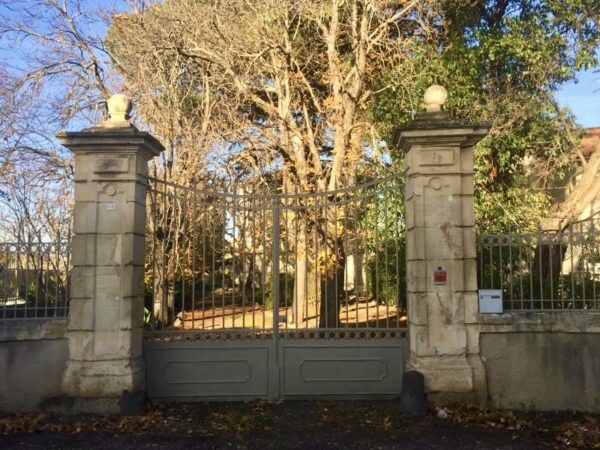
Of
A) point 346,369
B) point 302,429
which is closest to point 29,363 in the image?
point 302,429

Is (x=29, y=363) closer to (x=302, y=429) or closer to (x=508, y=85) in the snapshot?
(x=302, y=429)

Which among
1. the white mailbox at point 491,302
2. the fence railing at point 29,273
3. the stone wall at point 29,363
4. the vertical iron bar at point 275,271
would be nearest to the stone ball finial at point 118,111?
the fence railing at point 29,273

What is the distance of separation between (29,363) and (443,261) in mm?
4848

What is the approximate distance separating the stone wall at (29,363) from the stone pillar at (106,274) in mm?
167

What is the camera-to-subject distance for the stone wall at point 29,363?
605 centimetres

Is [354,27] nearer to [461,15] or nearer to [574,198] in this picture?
[461,15]

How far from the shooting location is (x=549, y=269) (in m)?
6.54

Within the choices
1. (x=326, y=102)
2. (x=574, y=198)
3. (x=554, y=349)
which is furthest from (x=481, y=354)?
(x=326, y=102)

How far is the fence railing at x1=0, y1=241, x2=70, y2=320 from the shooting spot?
6191mm

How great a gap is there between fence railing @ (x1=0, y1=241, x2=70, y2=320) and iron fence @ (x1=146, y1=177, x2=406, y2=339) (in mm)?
1073

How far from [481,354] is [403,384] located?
0.96 metres

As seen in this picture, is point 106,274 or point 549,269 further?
point 549,269

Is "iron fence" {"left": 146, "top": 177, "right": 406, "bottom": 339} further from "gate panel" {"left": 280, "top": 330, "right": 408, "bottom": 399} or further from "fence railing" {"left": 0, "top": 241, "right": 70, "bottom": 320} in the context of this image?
"fence railing" {"left": 0, "top": 241, "right": 70, "bottom": 320}

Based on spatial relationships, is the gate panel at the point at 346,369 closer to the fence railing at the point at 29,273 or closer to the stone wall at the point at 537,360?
the stone wall at the point at 537,360
